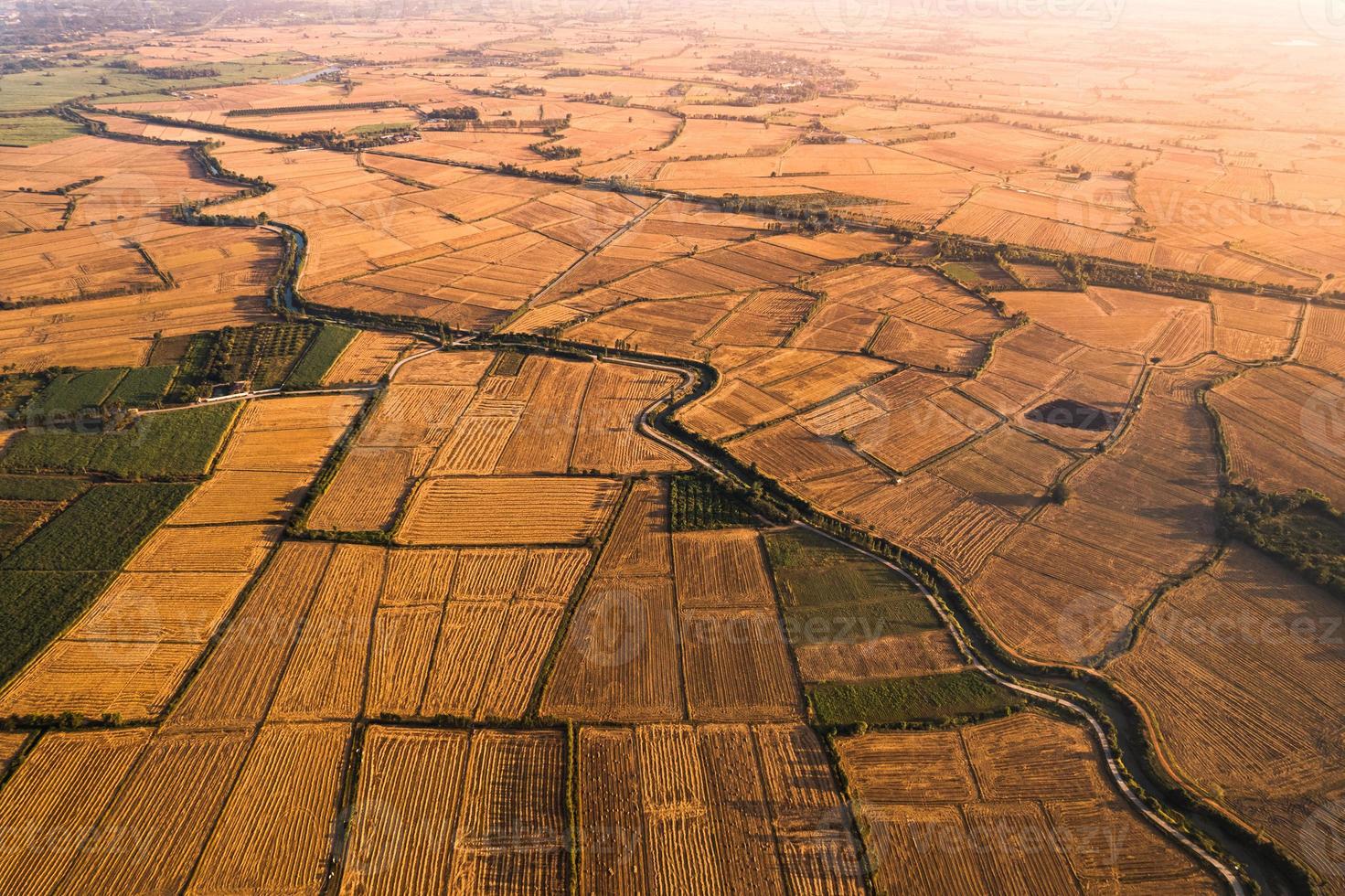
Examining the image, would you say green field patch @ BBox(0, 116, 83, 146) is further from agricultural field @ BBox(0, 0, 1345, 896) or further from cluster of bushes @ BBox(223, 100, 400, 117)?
agricultural field @ BBox(0, 0, 1345, 896)

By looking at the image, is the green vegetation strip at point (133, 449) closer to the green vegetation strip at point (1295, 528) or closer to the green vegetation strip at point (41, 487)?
the green vegetation strip at point (41, 487)

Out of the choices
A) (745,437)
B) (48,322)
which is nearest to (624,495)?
(745,437)

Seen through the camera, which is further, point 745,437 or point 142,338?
point 142,338

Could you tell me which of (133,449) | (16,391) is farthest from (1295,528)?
(16,391)

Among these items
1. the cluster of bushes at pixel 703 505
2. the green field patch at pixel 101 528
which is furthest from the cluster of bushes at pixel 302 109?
the cluster of bushes at pixel 703 505

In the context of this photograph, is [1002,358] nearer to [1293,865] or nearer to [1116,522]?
[1116,522]
